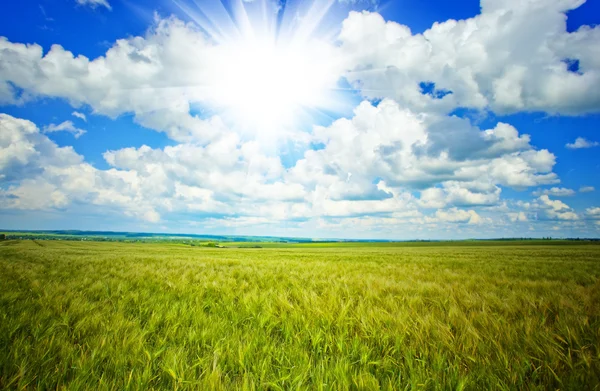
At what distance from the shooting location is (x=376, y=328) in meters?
2.96

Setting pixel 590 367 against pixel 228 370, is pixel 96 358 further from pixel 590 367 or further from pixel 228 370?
pixel 590 367

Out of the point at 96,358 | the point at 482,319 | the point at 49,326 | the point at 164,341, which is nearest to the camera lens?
the point at 96,358

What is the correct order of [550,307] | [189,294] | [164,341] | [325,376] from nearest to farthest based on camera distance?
[325,376], [164,341], [550,307], [189,294]

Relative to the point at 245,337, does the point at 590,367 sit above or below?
above

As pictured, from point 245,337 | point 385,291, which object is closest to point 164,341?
point 245,337

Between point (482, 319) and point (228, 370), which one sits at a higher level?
point (482, 319)

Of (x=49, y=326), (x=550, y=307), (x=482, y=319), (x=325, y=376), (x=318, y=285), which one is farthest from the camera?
(x=318, y=285)

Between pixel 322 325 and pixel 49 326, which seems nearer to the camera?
pixel 49 326

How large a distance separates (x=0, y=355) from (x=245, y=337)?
2091mm

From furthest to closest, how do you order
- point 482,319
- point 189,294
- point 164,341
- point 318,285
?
1. point 318,285
2. point 189,294
3. point 482,319
4. point 164,341

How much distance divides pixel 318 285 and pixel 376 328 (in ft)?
9.18

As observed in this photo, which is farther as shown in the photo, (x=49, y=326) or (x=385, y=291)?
(x=385, y=291)

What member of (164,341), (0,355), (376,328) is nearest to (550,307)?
(376,328)

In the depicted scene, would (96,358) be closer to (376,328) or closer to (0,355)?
(0,355)
